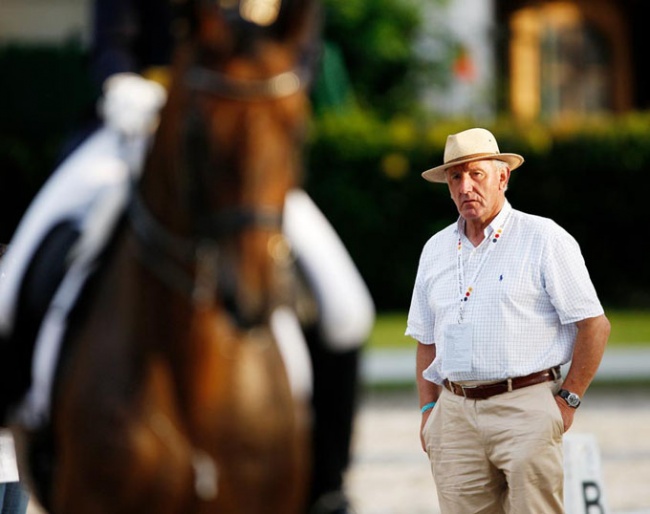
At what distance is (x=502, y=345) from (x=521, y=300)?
0.67 ft

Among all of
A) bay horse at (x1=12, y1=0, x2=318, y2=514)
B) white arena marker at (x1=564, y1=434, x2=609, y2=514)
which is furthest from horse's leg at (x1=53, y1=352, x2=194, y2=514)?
white arena marker at (x1=564, y1=434, x2=609, y2=514)

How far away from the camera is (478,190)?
5.64m

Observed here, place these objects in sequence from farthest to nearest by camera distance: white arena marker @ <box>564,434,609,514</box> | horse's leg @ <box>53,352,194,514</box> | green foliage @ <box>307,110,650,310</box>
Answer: green foliage @ <box>307,110,650,310</box>
white arena marker @ <box>564,434,609,514</box>
horse's leg @ <box>53,352,194,514</box>

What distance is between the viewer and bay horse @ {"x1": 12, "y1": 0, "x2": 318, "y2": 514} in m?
3.81

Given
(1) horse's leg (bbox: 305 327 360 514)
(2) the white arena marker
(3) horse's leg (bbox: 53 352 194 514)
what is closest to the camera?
(3) horse's leg (bbox: 53 352 194 514)

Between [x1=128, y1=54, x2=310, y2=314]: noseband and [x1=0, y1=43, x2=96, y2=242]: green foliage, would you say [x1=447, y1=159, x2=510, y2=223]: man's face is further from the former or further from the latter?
[x1=0, y1=43, x2=96, y2=242]: green foliage

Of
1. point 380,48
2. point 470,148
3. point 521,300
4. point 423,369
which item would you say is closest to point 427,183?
point 380,48

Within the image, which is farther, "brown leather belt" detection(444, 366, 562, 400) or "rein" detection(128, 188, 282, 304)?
"brown leather belt" detection(444, 366, 562, 400)

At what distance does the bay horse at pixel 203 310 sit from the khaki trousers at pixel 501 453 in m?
1.11

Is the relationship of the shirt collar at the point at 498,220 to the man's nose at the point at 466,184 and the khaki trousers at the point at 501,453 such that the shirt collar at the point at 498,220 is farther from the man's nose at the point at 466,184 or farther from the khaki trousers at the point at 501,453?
the khaki trousers at the point at 501,453

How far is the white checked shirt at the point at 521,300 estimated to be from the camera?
545 cm

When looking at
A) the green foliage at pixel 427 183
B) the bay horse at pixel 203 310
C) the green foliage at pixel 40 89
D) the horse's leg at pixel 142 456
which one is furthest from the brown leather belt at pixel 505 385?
the green foliage at pixel 40 89

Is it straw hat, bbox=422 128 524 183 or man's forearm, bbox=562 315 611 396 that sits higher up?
straw hat, bbox=422 128 524 183

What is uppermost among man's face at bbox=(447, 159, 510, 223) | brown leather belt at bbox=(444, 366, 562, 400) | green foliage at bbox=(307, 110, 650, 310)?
man's face at bbox=(447, 159, 510, 223)
